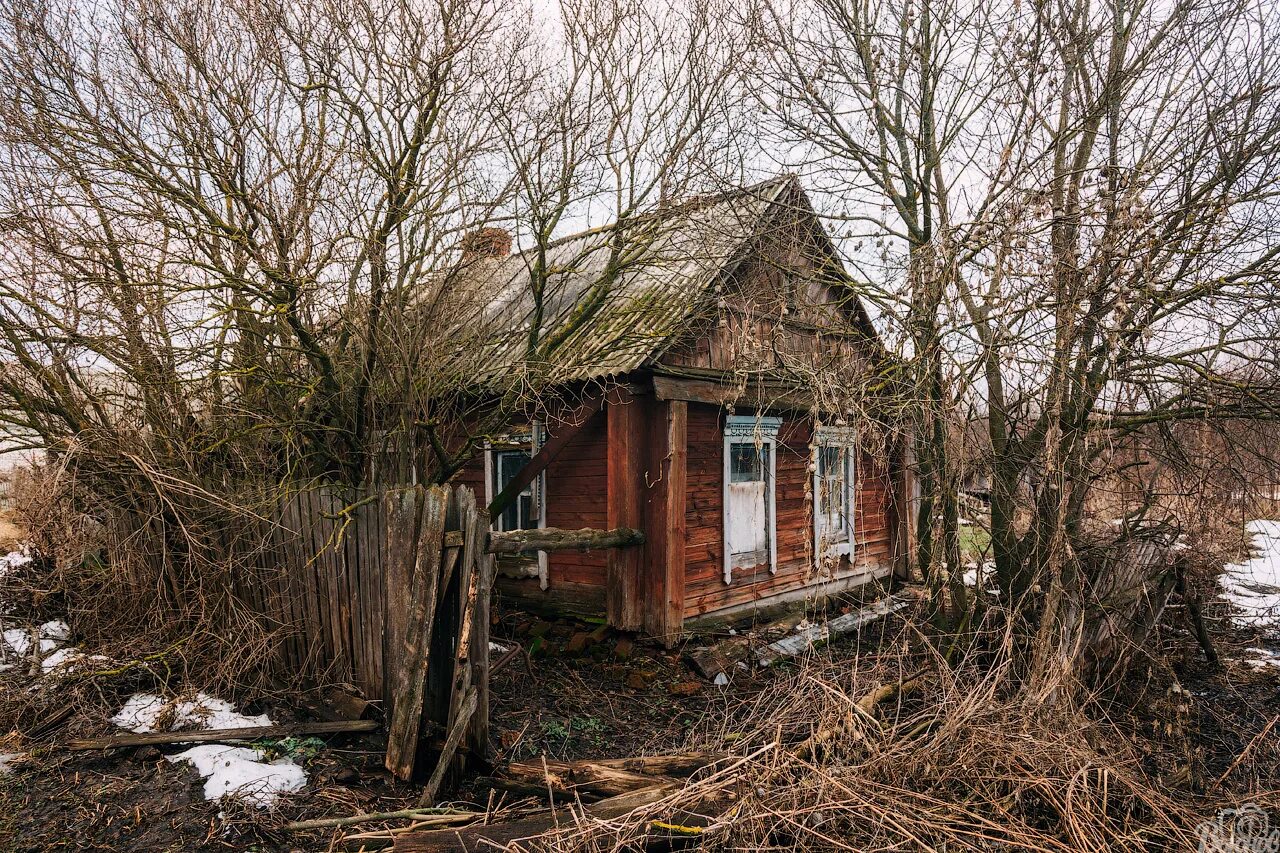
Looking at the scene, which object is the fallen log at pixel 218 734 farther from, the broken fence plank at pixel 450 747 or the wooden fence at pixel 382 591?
the broken fence plank at pixel 450 747

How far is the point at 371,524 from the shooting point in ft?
16.1

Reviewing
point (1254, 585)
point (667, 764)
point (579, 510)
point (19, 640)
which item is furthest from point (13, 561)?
point (1254, 585)

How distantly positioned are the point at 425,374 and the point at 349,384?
0.70m

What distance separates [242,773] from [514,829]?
6.28ft

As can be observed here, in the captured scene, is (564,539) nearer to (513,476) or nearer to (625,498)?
(625,498)

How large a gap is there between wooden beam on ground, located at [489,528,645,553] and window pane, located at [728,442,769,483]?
177 centimetres

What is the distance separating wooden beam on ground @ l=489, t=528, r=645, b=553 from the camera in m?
6.57

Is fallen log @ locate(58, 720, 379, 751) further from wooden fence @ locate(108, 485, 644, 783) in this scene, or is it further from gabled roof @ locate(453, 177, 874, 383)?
gabled roof @ locate(453, 177, 874, 383)

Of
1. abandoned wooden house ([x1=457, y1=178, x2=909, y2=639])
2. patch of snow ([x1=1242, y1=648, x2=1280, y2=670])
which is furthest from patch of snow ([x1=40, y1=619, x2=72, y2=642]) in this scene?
patch of snow ([x1=1242, y1=648, x2=1280, y2=670])

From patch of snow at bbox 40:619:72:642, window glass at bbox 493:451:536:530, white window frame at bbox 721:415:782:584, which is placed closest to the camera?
patch of snow at bbox 40:619:72:642

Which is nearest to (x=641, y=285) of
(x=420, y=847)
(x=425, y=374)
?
(x=425, y=374)

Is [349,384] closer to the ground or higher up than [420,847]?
higher up

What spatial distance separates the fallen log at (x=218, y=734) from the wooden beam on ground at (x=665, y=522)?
332 cm

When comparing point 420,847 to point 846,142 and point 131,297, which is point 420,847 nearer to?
point 131,297
